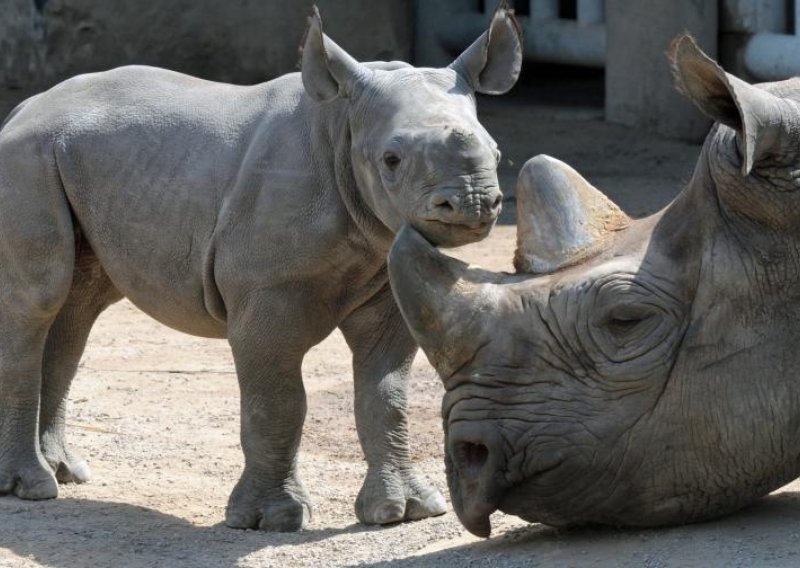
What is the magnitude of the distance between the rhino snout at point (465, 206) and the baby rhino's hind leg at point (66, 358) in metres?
1.76

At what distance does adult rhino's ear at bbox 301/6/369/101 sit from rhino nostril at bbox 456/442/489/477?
1.71 m

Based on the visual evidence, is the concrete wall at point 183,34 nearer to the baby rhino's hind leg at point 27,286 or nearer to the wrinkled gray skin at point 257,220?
the wrinkled gray skin at point 257,220

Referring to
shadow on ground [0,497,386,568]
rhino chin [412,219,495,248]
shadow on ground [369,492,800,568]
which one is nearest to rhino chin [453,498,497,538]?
shadow on ground [369,492,800,568]

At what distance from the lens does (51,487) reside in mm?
5980

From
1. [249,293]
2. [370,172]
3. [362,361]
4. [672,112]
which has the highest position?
[370,172]

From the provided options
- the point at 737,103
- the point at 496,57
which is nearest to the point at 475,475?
the point at 737,103

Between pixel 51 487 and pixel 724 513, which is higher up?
pixel 724 513

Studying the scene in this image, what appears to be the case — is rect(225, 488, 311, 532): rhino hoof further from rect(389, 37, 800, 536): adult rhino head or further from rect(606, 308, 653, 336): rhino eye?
rect(606, 308, 653, 336): rhino eye

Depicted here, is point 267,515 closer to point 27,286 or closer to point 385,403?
point 385,403

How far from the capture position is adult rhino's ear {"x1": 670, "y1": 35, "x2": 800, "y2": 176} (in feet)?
12.3

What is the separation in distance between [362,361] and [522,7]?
32.2 ft

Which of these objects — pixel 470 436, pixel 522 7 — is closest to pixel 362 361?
pixel 470 436

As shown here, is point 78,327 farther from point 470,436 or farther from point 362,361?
point 470,436

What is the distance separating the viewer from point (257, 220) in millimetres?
5461
